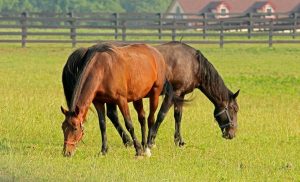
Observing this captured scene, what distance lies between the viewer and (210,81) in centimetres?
1500

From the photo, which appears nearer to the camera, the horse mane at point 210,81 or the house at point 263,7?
the horse mane at point 210,81

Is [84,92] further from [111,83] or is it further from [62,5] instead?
[62,5]

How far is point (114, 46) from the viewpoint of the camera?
43.9 ft

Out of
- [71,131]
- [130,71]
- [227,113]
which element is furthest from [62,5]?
[71,131]

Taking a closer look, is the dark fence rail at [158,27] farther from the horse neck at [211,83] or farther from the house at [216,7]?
the house at [216,7]

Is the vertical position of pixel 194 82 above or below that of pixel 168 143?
above

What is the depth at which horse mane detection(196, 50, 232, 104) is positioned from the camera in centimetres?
1489

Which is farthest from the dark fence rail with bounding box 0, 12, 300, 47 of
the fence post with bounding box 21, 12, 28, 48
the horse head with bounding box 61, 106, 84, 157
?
the horse head with bounding box 61, 106, 84, 157

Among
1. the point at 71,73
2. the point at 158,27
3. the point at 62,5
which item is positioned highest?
the point at 71,73

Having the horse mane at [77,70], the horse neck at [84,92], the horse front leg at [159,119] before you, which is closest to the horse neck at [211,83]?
the horse front leg at [159,119]

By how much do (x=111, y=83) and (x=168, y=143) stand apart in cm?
246

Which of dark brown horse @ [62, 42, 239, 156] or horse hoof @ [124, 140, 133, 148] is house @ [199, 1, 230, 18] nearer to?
dark brown horse @ [62, 42, 239, 156]

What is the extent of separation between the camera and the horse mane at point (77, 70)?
12234 millimetres

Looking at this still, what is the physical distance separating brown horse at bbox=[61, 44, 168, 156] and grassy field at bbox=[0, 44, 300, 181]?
17.5 inches
